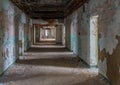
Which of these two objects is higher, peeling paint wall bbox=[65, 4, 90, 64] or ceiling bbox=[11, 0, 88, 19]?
ceiling bbox=[11, 0, 88, 19]

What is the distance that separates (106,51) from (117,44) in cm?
103

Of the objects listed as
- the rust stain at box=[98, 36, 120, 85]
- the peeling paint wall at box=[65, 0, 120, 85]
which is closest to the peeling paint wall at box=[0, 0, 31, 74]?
the peeling paint wall at box=[65, 0, 120, 85]

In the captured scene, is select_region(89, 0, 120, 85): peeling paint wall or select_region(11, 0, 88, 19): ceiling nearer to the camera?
select_region(89, 0, 120, 85): peeling paint wall

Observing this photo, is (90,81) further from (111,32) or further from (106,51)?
(111,32)

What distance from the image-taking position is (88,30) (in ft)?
28.2

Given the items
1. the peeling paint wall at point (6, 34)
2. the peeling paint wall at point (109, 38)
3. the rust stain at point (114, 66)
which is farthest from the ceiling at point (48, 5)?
the rust stain at point (114, 66)

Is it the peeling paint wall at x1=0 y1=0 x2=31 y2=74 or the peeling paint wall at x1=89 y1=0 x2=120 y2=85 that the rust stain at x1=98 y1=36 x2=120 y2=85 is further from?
the peeling paint wall at x1=0 y1=0 x2=31 y2=74

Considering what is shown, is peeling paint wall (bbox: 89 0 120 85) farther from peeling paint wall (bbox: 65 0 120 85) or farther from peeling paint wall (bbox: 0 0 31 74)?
peeling paint wall (bbox: 0 0 31 74)

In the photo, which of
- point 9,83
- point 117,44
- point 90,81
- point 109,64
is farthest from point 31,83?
point 117,44

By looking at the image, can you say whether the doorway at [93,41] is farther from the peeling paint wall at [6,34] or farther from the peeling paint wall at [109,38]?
the peeling paint wall at [6,34]

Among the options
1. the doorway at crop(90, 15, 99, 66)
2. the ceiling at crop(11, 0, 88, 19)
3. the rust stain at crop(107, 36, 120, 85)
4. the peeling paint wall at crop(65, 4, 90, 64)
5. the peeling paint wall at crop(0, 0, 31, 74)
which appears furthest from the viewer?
the ceiling at crop(11, 0, 88, 19)

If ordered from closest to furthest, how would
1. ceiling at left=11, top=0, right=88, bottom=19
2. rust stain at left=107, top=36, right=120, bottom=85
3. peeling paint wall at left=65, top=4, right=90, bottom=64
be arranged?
rust stain at left=107, top=36, right=120, bottom=85 < peeling paint wall at left=65, top=4, right=90, bottom=64 < ceiling at left=11, top=0, right=88, bottom=19

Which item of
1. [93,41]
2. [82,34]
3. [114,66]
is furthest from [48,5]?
[114,66]

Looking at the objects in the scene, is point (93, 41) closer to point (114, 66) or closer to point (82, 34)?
point (82, 34)
